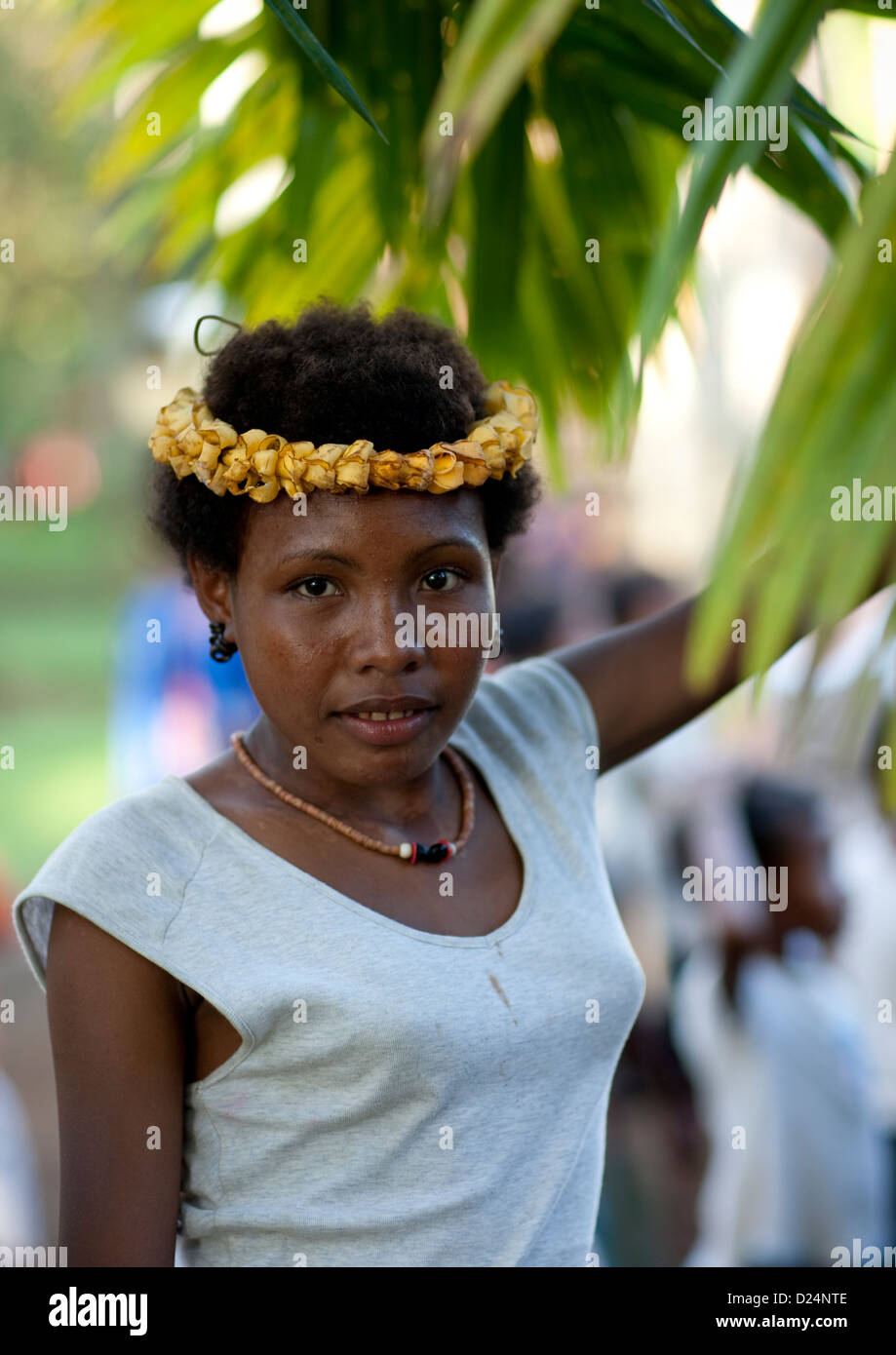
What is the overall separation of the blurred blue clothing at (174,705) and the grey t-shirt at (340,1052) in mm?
2766

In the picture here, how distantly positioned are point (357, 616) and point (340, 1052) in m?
0.35

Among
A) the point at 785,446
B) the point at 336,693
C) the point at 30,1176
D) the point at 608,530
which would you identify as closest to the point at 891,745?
the point at 785,446

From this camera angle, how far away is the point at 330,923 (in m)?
1.20

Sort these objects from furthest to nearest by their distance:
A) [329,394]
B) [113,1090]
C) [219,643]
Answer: [219,643]
[329,394]
[113,1090]

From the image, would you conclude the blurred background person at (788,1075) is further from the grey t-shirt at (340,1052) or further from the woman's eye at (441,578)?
the woman's eye at (441,578)

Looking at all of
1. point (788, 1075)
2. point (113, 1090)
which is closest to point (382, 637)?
point (113, 1090)

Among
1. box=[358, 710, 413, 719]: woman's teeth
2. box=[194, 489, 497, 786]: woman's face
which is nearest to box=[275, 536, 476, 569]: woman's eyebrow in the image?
box=[194, 489, 497, 786]: woman's face

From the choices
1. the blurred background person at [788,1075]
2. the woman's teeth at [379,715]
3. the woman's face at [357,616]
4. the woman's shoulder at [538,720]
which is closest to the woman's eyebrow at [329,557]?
the woman's face at [357,616]

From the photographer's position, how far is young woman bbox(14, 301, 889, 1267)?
3.75 feet

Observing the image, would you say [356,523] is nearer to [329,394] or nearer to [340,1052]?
[329,394]

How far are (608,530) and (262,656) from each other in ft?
16.4

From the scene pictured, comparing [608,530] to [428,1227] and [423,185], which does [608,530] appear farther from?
[428,1227]

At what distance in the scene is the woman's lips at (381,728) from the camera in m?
1.22

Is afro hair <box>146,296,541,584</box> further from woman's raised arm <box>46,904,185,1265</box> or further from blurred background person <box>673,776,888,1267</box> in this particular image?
blurred background person <box>673,776,888,1267</box>
